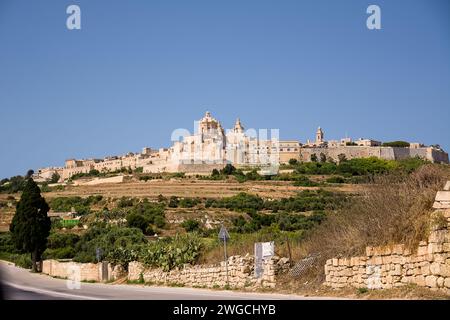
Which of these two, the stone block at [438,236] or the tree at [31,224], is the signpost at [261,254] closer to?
the stone block at [438,236]

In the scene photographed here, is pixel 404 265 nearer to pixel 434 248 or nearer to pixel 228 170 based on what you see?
pixel 434 248

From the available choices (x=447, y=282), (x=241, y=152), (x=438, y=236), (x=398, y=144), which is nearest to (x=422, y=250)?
(x=438, y=236)

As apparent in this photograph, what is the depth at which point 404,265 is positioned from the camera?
435 inches

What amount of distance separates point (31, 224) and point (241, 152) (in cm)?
8690

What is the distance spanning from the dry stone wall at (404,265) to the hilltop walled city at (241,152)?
3712 inches

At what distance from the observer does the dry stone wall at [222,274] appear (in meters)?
15.3

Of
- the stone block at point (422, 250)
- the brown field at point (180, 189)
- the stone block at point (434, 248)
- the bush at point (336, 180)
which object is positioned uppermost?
the stone block at point (434, 248)

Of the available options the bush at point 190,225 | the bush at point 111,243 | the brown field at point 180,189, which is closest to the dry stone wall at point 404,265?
the bush at point 111,243

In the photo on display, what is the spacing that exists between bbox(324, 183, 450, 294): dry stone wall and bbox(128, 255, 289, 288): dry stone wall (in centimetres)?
227

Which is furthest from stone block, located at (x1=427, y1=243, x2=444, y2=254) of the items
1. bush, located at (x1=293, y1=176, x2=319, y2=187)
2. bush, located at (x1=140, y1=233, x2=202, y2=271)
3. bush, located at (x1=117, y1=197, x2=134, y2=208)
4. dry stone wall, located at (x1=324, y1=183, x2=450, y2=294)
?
bush, located at (x1=293, y1=176, x2=319, y2=187)
